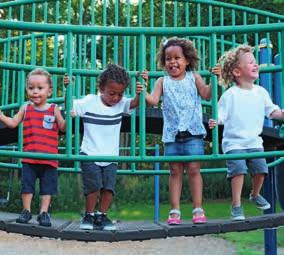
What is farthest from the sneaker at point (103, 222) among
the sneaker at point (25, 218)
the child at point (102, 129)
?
the sneaker at point (25, 218)

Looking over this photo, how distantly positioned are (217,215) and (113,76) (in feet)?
37.2

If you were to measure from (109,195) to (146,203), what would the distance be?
14.6 m

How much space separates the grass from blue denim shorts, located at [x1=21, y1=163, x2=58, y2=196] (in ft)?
22.5

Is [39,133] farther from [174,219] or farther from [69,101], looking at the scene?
[174,219]

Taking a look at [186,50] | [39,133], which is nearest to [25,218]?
[39,133]

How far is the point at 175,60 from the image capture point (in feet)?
12.1

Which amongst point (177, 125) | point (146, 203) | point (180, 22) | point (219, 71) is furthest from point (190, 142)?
point (146, 203)

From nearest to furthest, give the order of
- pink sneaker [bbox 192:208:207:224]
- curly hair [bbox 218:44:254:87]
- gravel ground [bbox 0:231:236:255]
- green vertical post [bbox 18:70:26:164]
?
pink sneaker [bbox 192:208:207:224], curly hair [bbox 218:44:254:87], green vertical post [bbox 18:70:26:164], gravel ground [bbox 0:231:236:255]

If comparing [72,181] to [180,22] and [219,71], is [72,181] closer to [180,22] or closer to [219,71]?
[180,22]

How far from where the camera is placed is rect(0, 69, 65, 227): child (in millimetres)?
3773

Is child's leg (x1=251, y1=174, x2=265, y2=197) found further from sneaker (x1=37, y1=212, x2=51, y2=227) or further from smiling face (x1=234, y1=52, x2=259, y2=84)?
sneaker (x1=37, y1=212, x2=51, y2=227)

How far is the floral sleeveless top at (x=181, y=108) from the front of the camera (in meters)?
3.65

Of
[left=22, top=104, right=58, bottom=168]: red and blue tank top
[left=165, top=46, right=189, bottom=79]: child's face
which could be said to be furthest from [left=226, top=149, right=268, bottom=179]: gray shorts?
[left=22, top=104, right=58, bottom=168]: red and blue tank top

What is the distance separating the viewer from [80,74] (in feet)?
15.7
